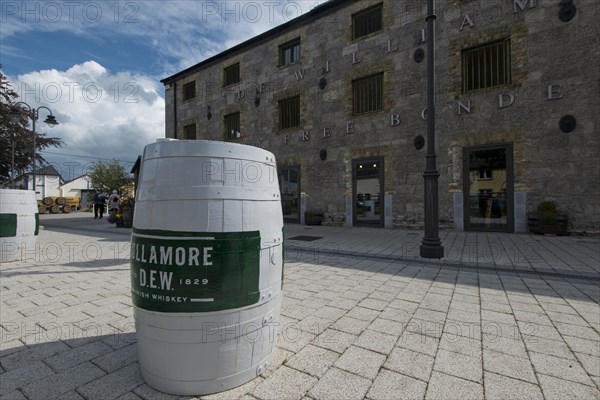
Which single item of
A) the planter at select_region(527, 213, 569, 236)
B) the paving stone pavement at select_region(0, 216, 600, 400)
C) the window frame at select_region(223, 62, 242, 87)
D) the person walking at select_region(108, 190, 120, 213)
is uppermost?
the window frame at select_region(223, 62, 242, 87)

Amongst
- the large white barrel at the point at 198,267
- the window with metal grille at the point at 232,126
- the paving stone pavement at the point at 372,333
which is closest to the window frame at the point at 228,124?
the window with metal grille at the point at 232,126

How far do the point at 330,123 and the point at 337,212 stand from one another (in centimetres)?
401

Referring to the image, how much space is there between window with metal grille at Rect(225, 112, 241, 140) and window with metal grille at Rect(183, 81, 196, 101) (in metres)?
4.16

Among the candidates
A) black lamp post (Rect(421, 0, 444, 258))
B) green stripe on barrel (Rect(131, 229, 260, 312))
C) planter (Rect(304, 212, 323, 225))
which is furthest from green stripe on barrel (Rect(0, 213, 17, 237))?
planter (Rect(304, 212, 323, 225))

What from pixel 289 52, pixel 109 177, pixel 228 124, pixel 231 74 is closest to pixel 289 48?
pixel 289 52

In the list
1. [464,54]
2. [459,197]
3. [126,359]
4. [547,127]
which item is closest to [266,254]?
[126,359]

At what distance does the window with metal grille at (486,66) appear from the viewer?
9797 millimetres

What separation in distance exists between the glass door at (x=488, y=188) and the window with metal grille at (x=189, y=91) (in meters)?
A: 17.0

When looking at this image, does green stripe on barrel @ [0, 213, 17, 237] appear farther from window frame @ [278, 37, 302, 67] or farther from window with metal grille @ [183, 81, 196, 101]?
window with metal grille @ [183, 81, 196, 101]

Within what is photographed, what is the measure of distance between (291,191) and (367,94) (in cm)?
566

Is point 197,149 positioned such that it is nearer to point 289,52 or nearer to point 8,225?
point 8,225

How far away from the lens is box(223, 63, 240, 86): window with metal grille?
17.3 meters

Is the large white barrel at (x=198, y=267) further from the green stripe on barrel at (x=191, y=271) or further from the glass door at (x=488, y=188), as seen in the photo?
the glass door at (x=488, y=188)

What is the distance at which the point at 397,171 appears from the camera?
11.5 meters
